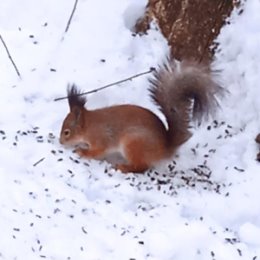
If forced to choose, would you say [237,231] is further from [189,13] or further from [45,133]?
[189,13]

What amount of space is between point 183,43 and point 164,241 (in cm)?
200

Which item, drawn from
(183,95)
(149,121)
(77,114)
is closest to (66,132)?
(77,114)

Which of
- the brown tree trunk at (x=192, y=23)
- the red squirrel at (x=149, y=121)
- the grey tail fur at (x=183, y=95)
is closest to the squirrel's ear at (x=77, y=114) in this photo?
the red squirrel at (x=149, y=121)

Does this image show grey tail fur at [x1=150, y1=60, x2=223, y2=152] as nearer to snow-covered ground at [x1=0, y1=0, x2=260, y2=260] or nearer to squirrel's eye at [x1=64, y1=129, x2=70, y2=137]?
snow-covered ground at [x1=0, y1=0, x2=260, y2=260]

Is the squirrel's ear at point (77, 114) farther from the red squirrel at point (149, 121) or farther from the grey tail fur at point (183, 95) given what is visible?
the grey tail fur at point (183, 95)

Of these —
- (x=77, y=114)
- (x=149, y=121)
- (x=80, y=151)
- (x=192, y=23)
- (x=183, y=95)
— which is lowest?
(x=80, y=151)

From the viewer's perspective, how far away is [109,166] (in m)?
5.59

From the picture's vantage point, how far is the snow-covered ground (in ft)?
15.6

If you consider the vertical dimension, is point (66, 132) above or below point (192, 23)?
below

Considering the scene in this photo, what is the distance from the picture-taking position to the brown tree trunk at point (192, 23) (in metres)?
6.34

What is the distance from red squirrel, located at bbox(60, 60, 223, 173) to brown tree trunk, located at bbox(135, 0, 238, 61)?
0.61m

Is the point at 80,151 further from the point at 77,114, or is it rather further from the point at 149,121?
the point at 149,121

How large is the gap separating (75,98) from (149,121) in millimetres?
439

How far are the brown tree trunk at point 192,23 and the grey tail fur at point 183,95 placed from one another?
0.68m
